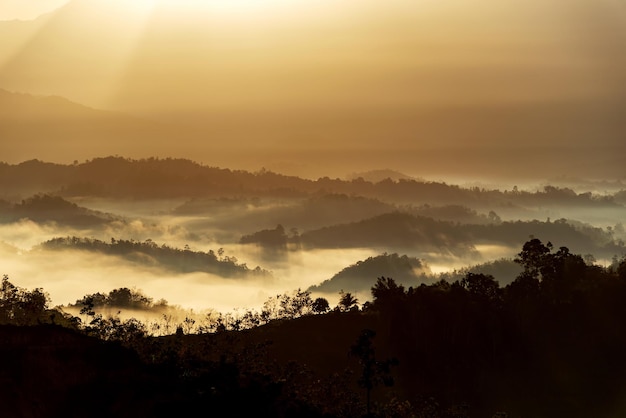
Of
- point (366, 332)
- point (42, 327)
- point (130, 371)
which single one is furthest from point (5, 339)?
point (366, 332)

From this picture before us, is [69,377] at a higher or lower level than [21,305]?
lower

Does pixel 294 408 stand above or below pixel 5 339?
below

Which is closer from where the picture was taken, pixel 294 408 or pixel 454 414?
pixel 294 408

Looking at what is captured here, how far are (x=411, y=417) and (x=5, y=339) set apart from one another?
5838 centimetres

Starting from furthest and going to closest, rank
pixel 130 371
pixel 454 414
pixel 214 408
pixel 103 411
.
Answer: pixel 454 414 → pixel 130 371 → pixel 103 411 → pixel 214 408

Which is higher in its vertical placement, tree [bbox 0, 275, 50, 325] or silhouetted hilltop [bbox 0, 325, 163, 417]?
tree [bbox 0, 275, 50, 325]

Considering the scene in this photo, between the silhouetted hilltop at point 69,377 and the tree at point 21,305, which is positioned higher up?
the tree at point 21,305

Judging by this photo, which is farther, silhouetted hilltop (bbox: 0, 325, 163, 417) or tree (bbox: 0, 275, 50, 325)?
tree (bbox: 0, 275, 50, 325)

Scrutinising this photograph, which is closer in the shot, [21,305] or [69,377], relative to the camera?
[69,377]

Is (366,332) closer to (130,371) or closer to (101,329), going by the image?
(130,371)

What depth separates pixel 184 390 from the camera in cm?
9312

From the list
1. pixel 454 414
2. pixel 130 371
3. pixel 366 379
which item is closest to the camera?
pixel 130 371

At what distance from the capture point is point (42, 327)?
104m

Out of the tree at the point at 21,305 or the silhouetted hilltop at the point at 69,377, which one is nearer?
the silhouetted hilltop at the point at 69,377
